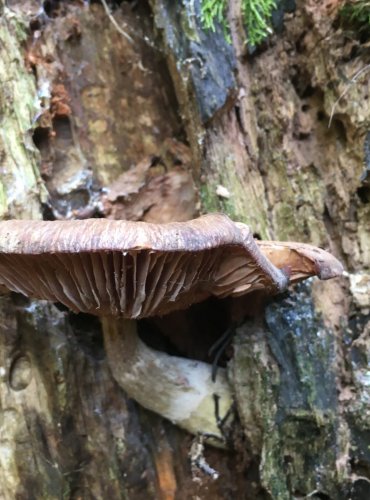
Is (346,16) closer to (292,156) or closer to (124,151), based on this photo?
(292,156)

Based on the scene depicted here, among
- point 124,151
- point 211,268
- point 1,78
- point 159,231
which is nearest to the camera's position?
point 159,231

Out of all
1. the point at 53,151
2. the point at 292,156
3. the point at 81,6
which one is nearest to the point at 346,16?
the point at 292,156

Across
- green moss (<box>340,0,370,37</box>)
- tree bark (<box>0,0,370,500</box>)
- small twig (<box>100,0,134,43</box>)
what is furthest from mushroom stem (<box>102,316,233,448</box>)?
green moss (<box>340,0,370,37</box>)

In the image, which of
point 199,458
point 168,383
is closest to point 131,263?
point 168,383

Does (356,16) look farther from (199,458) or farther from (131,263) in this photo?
(199,458)

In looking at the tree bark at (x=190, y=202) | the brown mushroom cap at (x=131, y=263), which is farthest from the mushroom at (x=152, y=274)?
the tree bark at (x=190, y=202)

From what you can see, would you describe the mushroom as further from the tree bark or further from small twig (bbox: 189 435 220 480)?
the tree bark
